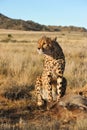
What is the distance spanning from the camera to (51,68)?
7.99m

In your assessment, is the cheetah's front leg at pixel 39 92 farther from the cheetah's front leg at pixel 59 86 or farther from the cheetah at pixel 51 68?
the cheetah's front leg at pixel 59 86

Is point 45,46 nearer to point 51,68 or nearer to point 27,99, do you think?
point 51,68

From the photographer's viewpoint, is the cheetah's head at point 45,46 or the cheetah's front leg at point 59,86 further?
Answer: the cheetah's front leg at point 59,86

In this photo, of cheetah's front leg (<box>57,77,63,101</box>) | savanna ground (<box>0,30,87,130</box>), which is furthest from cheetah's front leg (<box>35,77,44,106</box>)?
cheetah's front leg (<box>57,77,63,101</box>)

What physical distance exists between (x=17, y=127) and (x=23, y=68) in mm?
5946

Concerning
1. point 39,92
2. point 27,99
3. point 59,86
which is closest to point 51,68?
point 59,86

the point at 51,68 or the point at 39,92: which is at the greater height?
the point at 51,68

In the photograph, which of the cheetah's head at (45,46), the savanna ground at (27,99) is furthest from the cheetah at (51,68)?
the savanna ground at (27,99)

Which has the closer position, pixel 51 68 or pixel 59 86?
pixel 51 68

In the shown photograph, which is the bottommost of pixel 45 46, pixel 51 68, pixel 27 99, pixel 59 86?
pixel 27 99

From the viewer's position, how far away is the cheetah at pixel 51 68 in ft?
26.1

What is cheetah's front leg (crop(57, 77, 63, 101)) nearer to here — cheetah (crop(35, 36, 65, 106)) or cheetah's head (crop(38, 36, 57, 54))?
cheetah (crop(35, 36, 65, 106))

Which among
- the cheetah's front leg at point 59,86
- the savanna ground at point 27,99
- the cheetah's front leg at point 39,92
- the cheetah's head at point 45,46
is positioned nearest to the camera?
the savanna ground at point 27,99

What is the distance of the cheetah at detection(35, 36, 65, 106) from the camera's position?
7.97 m
